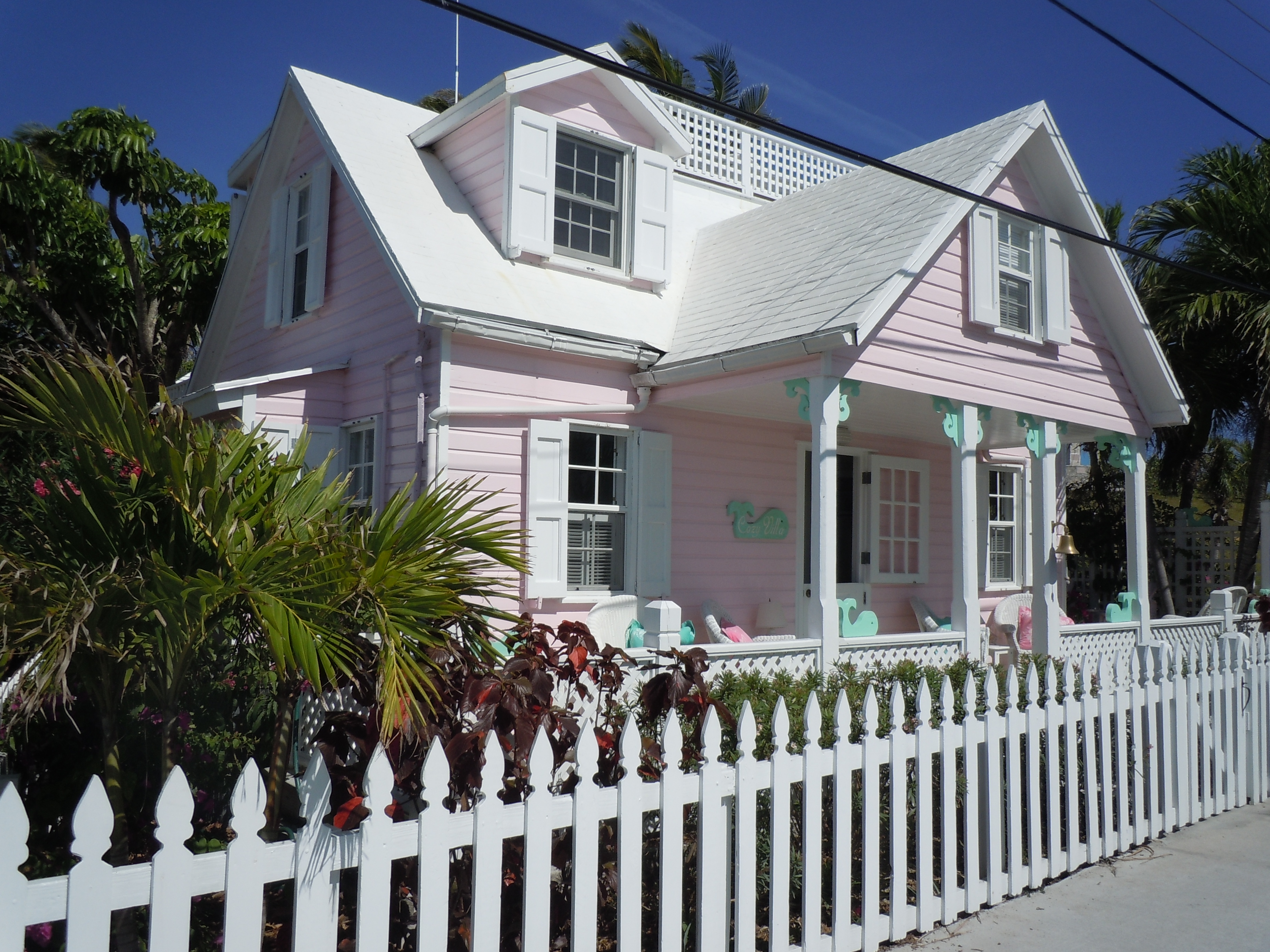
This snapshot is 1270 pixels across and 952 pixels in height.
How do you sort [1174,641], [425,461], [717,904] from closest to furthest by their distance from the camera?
[717,904] → [425,461] → [1174,641]

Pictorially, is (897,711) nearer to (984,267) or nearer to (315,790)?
(315,790)

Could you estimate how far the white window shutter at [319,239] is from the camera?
9.99 metres

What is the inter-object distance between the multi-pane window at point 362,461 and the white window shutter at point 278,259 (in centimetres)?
223

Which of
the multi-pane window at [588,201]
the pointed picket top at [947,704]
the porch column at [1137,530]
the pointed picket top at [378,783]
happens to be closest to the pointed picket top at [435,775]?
the pointed picket top at [378,783]

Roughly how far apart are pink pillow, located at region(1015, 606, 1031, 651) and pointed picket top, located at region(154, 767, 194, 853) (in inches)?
430

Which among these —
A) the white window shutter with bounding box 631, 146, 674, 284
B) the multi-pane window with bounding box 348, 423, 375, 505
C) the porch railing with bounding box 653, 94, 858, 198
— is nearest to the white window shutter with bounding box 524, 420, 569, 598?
the multi-pane window with bounding box 348, 423, 375, 505

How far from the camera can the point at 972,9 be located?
8.83 metres

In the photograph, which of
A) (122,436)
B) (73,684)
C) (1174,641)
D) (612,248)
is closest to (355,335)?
(612,248)

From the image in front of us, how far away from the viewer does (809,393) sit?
7930mm

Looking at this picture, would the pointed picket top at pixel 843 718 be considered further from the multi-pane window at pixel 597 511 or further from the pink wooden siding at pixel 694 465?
the multi-pane window at pixel 597 511

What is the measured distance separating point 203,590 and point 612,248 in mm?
7734

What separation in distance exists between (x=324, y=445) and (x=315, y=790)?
6679 mm

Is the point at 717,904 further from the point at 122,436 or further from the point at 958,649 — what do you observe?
the point at 958,649

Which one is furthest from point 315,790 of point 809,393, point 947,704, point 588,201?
point 588,201
